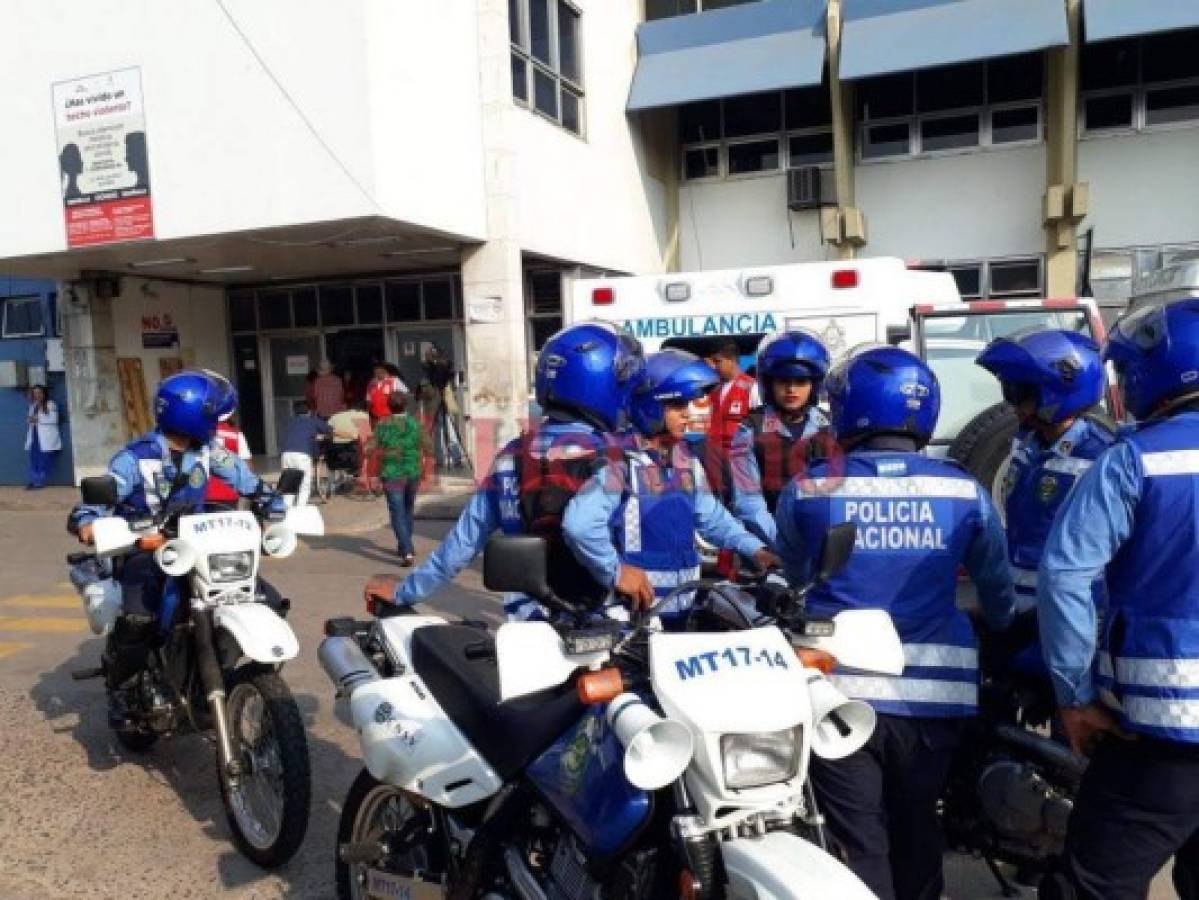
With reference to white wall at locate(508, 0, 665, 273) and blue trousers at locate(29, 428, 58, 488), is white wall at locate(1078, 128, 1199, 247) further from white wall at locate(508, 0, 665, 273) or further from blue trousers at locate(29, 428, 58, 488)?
blue trousers at locate(29, 428, 58, 488)

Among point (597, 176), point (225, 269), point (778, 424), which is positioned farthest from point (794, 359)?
point (225, 269)

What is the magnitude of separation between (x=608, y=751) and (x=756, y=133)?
A: 17.0 metres

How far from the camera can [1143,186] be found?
15.5 m

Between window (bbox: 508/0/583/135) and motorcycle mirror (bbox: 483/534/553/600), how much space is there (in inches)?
486

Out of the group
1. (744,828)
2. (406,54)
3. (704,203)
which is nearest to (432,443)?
(406,54)

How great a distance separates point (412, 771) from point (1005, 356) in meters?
2.29

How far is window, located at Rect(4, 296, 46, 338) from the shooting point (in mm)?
16547

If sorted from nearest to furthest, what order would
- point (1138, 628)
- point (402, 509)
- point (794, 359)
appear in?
point (1138, 628), point (794, 359), point (402, 509)

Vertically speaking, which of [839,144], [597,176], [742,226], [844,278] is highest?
[839,144]

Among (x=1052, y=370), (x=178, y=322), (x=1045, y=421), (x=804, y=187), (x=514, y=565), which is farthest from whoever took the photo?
(x=804, y=187)

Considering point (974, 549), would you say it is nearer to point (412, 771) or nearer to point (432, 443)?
point (412, 771)

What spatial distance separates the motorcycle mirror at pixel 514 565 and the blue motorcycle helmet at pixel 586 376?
92cm

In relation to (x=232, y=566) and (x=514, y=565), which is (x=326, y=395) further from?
(x=514, y=565)

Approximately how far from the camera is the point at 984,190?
53.4 ft
